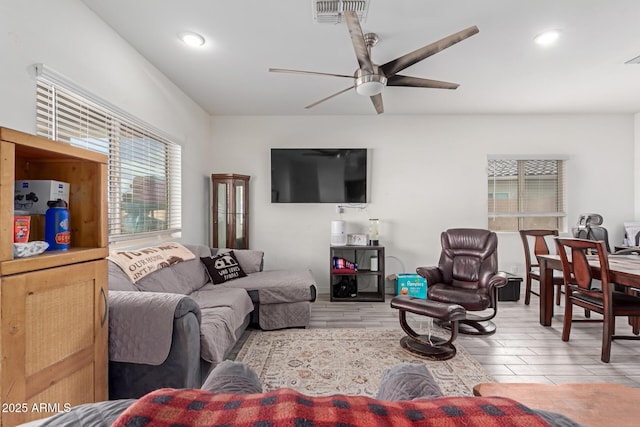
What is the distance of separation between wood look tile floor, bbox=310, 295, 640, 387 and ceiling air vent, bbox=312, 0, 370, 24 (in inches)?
108

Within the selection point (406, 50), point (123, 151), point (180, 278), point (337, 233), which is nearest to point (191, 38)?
point (123, 151)

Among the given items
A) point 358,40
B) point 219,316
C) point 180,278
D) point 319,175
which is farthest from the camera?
point 319,175

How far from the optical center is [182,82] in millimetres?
3361

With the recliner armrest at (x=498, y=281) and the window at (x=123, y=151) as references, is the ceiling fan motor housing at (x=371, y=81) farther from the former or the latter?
the recliner armrest at (x=498, y=281)

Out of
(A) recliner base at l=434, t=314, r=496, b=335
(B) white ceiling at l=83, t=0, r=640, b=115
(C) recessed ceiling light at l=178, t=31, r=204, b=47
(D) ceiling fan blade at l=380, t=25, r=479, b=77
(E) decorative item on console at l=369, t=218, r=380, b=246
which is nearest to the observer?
(D) ceiling fan blade at l=380, t=25, r=479, b=77

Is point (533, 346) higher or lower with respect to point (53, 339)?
lower

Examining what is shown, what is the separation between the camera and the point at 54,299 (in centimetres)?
117

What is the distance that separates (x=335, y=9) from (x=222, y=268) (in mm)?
2630

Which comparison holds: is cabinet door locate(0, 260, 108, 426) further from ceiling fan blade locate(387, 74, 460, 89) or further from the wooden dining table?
the wooden dining table

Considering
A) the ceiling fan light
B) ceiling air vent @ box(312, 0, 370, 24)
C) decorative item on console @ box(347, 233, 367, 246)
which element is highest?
ceiling air vent @ box(312, 0, 370, 24)

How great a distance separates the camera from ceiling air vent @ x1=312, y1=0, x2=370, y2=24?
6.44ft

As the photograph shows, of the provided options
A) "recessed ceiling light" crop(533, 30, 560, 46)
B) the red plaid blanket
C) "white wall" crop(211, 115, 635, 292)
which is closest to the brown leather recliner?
"white wall" crop(211, 115, 635, 292)

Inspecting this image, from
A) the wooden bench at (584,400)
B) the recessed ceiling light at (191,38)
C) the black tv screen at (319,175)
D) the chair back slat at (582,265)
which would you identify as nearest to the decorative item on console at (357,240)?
the black tv screen at (319,175)

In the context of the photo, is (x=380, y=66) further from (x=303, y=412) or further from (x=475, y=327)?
(x=475, y=327)
